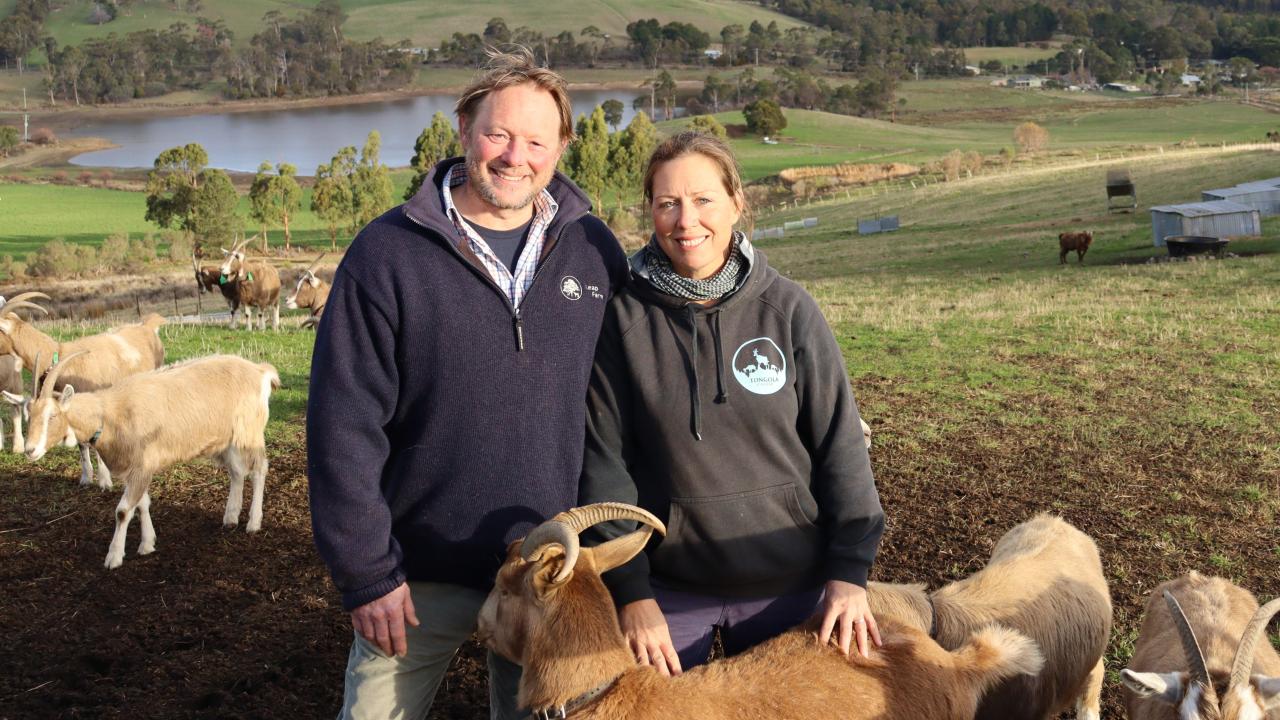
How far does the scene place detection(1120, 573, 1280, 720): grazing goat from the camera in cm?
461

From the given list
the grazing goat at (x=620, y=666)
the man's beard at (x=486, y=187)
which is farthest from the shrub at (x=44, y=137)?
the grazing goat at (x=620, y=666)

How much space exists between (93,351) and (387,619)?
11.6 meters

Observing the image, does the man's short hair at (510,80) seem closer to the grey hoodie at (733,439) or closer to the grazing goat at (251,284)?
the grey hoodie at (733,439)

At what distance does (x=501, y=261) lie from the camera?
13.0 ft

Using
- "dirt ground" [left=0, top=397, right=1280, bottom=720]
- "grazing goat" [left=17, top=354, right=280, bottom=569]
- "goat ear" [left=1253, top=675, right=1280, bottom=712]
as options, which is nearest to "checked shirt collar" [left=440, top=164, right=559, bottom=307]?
"dirt ground" [left=0, top=397, right=1280, bottom=720]

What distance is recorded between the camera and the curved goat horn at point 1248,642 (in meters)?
4.41

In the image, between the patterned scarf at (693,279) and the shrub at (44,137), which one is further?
the shrub at (44,137)

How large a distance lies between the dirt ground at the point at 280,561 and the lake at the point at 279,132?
10562cm

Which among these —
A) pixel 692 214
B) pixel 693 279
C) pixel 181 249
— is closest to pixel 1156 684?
pixel 693 279

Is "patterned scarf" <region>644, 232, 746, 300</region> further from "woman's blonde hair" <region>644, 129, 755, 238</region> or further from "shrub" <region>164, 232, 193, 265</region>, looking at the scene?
"shrub" <region>164, 232, 193, 265</region>

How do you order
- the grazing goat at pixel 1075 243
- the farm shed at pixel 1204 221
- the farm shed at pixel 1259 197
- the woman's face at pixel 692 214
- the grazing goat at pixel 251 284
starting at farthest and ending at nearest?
1. the farm shed at pixel 1259 197
2. the farm shed at pixel 1204 221
3. the grazing goat at pixel 1075 243
4. the grazing goat at pixel 251 284
5. the woman's face at pixel 692 214

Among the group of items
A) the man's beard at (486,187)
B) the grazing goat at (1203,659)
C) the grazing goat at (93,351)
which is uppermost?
the man's beard at (486,187)

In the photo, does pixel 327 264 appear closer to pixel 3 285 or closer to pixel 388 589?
pixel 3 285

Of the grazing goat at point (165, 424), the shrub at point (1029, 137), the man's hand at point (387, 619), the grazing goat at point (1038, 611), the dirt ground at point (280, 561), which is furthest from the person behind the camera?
the shrub at point (1029, 137)
